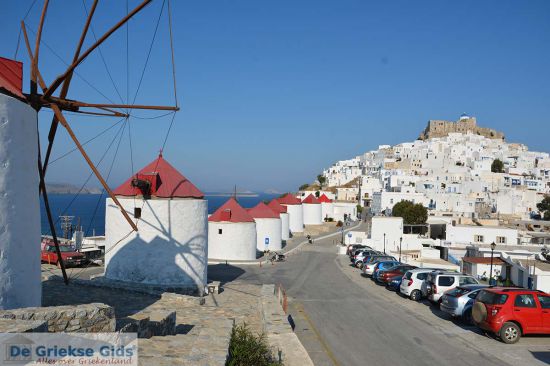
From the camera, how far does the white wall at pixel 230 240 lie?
32375 millimetres

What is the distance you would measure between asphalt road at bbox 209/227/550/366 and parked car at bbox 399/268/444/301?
33 cm

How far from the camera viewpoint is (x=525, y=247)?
34.2m

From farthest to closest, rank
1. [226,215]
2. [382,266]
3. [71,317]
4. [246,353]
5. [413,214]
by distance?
1. [413,214]
2. [226,215]
3. [382,266]
4. [246,353]
5. [71,317]

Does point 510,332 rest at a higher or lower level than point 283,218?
lower

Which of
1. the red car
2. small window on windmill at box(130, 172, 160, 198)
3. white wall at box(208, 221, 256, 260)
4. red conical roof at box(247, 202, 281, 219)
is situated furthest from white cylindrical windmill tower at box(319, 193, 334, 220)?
the red car

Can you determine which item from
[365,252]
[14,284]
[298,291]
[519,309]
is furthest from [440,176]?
[14,284]

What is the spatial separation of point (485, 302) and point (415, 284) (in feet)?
20.5

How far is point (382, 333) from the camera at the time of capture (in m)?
14.0

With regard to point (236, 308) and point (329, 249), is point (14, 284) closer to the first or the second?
point (236, 308)

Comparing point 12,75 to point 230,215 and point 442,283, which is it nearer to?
point 442,283

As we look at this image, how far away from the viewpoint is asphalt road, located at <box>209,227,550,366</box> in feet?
38.0

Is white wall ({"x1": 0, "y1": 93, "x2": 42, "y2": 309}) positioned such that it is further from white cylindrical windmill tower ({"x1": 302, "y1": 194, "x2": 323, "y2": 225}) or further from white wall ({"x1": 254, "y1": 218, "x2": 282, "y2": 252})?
white cylindrical windmill tower ({"x1": 302, "y1": 194, "x2": 323, "y2": 225})

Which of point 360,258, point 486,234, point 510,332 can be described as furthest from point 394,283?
point 486,234

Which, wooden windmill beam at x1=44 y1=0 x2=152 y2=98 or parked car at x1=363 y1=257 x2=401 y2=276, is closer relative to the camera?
wooden windmill beam at x1=44 y1=0 x2=152 y2=98
